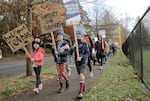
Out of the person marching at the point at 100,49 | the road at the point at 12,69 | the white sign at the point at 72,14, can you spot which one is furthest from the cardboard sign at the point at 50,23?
the person marching at the point at 100,49

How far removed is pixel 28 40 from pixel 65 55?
1.16m

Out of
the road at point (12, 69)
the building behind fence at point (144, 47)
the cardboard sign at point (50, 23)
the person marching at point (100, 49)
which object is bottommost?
the road at point (12, 69)

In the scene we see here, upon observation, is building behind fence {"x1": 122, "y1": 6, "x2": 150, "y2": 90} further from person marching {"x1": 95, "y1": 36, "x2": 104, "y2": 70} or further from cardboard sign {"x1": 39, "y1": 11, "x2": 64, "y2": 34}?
person marching {"x1": 95, "y1": 36, "x2": 104, "y2": 70}

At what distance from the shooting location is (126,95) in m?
8.88

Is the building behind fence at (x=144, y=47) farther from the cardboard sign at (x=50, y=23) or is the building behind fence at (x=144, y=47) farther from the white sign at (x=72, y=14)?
the cardboard sign at (x=50, y=23)

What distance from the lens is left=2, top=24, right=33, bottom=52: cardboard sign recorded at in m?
9.91

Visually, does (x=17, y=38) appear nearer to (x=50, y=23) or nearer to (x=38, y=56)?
(x=38, y=56)

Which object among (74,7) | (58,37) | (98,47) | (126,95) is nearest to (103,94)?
(126,95)

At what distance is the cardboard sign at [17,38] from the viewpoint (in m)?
9.91

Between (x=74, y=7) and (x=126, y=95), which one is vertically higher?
(x=74, y=7)

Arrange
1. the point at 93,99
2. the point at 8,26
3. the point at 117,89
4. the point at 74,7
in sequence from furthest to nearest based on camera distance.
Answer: the point at 8,26 → the point at 74,7 → the point at 117,89 → the point at 93,99

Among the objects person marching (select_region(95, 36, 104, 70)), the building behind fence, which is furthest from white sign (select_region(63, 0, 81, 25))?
person marching (select_region(95, 36, 104, 70))

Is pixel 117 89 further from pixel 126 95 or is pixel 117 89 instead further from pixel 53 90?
pixel 53 90

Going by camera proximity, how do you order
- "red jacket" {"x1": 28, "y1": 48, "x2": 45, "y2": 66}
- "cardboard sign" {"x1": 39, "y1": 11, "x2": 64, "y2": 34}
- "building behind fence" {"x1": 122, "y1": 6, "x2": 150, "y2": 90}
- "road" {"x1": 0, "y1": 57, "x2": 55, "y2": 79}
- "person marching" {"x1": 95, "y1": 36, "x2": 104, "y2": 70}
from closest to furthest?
"building behind fence" {"x1": 122, "y1": 6, "x2": 150, "y2": 90}
"red jacket" {"x1": 28, "y1": 48, "x2": 45, "y2": 66}
"cardboard sign" {"x1": 39, "y1": 11, "x2": 64, "y2": 34}
"person marching" {"x1": 95, "y1": 36, "x2": 104, "y2": 70}
"road" {"x1": 0, "y1": 57, "x2": 55, "y2": 79}
